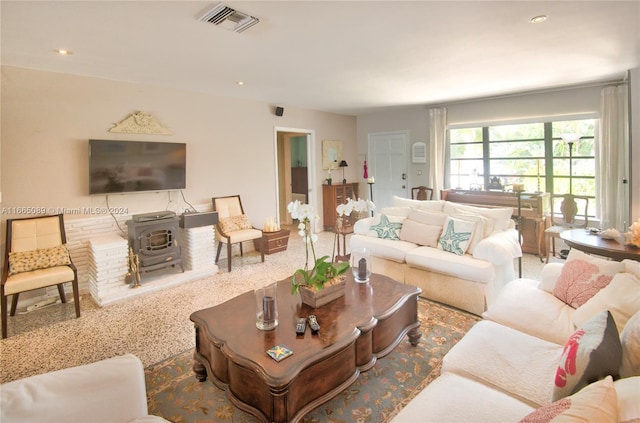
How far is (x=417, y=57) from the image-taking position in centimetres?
338

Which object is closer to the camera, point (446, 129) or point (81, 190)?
point (81, 190)

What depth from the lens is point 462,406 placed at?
4.39ft

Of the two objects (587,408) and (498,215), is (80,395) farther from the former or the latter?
(498,215)

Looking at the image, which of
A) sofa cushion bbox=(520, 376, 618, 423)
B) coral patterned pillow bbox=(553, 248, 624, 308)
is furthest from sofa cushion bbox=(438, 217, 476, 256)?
sofa cushion bbox=(520, 376, 618, 423)

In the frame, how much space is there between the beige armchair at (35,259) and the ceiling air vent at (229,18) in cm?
262

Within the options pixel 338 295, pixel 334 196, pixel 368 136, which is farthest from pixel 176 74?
pixel 368 136

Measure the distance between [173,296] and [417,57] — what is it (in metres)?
3.62

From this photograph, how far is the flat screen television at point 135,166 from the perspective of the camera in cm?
387

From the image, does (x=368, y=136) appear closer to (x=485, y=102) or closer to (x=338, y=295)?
(x=485, y=102)

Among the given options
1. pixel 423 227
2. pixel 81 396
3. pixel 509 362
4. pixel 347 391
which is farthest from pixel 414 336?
pixel 81 396

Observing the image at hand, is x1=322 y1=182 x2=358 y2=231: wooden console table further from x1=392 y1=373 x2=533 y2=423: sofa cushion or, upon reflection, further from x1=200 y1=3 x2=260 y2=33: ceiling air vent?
x1=392 y1=373 x2=533 y2=423: sofa cushion

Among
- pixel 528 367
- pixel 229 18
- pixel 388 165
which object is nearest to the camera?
pixel 528 367

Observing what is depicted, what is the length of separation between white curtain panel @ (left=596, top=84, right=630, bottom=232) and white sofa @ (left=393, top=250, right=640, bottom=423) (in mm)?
3366

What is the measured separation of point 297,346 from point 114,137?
3679 millimetres
